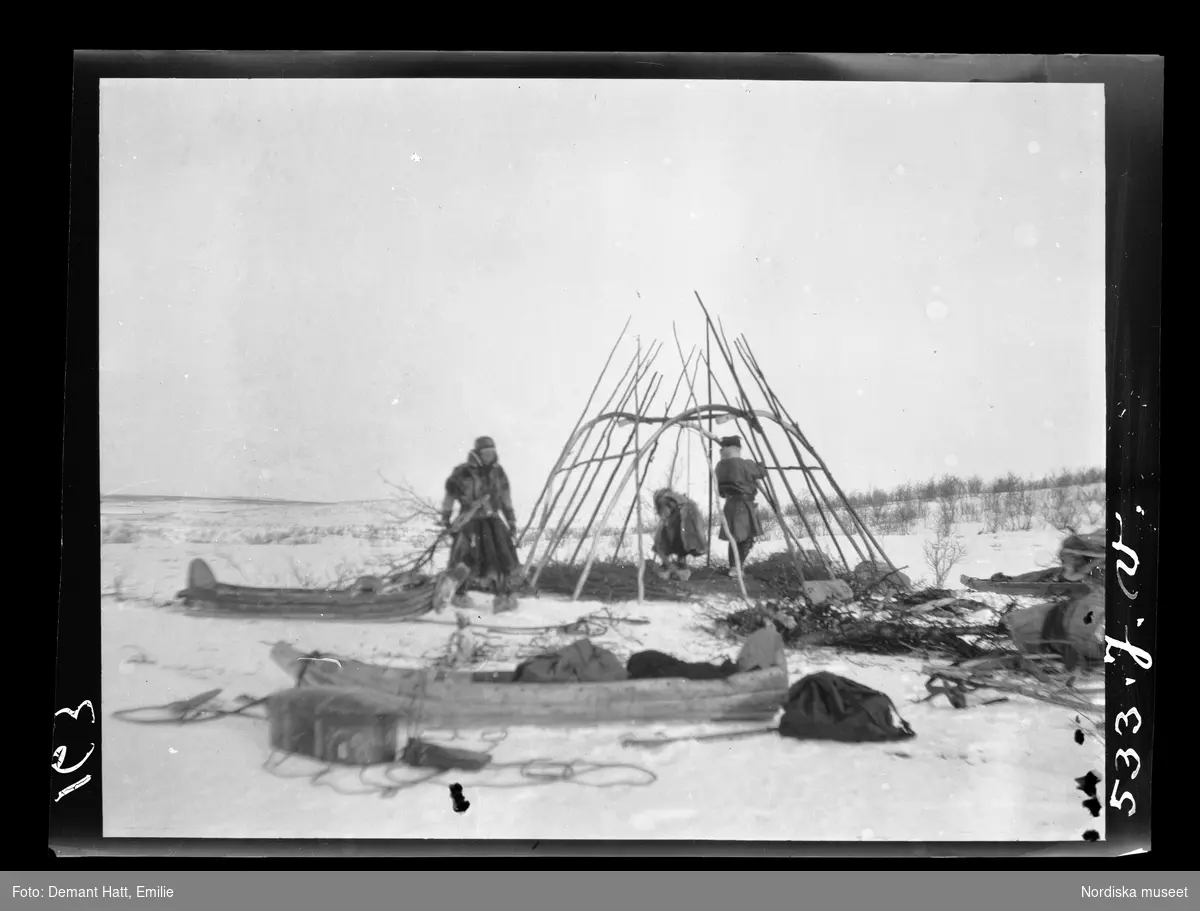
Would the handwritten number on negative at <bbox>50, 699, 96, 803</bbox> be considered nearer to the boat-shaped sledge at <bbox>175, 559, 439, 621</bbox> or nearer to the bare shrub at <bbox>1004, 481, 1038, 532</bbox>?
the boat-shaped sledge at <bbox>175, 559, 439, 621</bbox>

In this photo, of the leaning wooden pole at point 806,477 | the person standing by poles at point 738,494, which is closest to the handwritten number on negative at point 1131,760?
the leaning wooden pole at point 806,477

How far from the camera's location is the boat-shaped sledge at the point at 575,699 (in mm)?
3674

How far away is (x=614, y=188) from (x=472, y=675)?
7.89 feet

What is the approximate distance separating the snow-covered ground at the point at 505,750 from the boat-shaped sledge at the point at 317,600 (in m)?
0.06

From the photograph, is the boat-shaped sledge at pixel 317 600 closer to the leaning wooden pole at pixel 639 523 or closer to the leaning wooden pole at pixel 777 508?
the leaning wooden pole at pixel 639 523

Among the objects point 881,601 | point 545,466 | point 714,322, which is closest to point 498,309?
point 545,466

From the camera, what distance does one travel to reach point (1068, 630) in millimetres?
3777

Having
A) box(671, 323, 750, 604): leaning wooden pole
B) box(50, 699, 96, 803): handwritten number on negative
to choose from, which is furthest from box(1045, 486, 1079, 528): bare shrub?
box(50, 699, 96, 803): handwritten number on negative

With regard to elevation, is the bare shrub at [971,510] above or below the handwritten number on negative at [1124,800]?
above

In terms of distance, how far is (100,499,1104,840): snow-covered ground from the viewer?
3.66m

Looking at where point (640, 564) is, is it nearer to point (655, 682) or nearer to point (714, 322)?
point (655, 682)

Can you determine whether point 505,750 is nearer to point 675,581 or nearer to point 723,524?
point 675,581

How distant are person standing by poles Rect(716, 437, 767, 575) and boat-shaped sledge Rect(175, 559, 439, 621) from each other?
1437 mm

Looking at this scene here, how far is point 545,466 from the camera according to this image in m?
3.82
